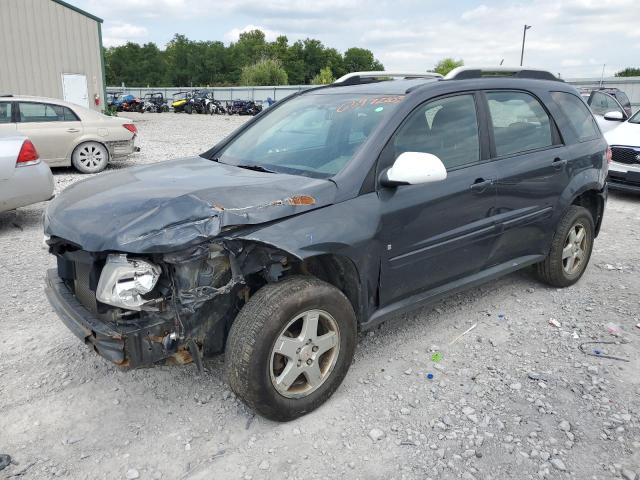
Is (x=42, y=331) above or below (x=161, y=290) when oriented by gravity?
below

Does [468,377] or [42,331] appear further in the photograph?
[42,331]

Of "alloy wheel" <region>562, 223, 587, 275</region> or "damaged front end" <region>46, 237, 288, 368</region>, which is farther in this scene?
"alloy wheel" <region>562, 223, 587, 275</region>

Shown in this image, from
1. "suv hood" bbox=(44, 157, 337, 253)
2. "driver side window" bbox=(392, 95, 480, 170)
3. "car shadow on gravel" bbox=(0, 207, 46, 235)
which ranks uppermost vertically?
"driver side window" bbox=(392, 95, 480, 170)

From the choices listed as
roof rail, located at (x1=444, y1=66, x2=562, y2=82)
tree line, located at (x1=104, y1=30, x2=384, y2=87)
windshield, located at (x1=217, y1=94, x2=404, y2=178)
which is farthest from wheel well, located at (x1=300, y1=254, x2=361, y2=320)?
tree line, located at (x1=104, y1=30, x2=384, y2=87)

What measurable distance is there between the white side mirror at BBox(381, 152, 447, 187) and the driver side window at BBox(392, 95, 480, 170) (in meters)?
0.25

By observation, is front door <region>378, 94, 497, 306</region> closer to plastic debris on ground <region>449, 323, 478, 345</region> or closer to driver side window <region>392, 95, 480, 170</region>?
driver side window <region>392, 95, 480, 170</region>

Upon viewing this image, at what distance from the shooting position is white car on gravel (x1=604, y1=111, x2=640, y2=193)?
8.39 m

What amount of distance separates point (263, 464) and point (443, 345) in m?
1.67

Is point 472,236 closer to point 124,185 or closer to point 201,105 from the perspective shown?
point 124,185

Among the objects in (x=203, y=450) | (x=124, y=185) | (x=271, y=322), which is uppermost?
(x=124, y=185)

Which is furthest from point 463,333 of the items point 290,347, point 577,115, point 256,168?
point 577,115

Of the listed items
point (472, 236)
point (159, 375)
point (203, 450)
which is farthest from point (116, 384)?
point (472, 236)

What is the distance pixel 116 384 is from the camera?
3.28 meters

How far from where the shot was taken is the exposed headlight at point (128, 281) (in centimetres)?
256
